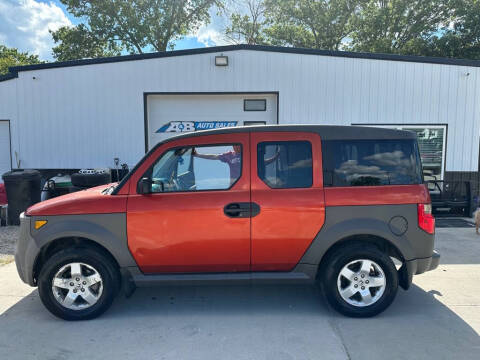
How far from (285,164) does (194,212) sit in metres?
1.02

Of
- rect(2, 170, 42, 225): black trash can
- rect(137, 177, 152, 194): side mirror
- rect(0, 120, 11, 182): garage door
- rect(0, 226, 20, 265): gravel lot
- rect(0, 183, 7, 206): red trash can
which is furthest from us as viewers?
rect(0, 120, 11, 182): garage door

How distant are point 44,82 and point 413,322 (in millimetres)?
9406

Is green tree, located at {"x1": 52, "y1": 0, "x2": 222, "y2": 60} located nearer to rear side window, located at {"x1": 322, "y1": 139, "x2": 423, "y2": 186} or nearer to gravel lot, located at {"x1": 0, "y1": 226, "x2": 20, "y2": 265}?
gravel lot, located at {"x1": 0, "y1": 226, "x2": 20, "y2": 265}

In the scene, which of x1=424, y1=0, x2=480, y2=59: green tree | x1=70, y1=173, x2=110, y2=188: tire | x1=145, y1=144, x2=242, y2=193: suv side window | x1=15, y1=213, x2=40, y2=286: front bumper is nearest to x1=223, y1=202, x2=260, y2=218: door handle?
x1=145, y1=144, x2=242, y2=193: suv side window

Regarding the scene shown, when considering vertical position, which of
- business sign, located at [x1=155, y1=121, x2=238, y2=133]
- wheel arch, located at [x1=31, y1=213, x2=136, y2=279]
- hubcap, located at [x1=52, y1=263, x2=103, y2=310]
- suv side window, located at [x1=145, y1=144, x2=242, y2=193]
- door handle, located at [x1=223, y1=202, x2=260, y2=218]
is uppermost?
business sign, located at [x1=155, y1=121, x2=238, y2=133]

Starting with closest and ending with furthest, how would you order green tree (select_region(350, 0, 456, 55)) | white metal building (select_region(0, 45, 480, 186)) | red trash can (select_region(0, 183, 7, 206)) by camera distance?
1. red trash can (select_region(0, 183, 7, 206))
2. white metal building (select_region(0, 45, 480, 186))
3. green tree (select_region(350, 0, 456, 55))

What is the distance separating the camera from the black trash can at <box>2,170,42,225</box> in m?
7.43

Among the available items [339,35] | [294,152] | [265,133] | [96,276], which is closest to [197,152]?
[265,133]

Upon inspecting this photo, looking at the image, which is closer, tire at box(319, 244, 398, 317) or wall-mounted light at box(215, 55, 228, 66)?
tire at box(319, 244, 398, 317)

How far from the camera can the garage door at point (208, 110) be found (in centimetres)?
909

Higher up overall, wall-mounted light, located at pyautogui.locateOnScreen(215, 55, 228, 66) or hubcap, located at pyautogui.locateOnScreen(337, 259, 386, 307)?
wall-mounted light, located at pyautogui.locateOnScreen(215, 55, 228, 66)

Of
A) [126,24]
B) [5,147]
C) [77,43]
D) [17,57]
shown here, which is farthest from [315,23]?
[17,57]

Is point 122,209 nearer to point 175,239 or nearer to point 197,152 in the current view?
point 175,239

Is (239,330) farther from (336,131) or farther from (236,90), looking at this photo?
(236,90)
